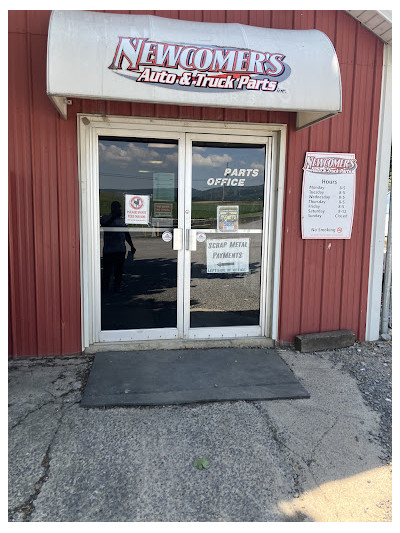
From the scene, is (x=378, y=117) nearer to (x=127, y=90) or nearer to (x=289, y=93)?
(x=289, y=93)

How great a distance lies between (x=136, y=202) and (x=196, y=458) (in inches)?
103

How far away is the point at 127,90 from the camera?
2955 mm

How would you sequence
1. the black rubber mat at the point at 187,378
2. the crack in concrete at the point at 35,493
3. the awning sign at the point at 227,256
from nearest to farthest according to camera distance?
the crack in concrete at the point at 35,493, the black rubber mat at the point at 187,378, the awning sign at the point at 227,256

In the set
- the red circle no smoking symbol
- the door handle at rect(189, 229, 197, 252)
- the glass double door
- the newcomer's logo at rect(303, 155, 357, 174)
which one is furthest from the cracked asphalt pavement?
the newcomer's logo at rect(303, 155, 357, 174)

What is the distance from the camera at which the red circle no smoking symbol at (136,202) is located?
13.1ft

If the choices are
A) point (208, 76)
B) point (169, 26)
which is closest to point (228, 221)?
point (208, 76)

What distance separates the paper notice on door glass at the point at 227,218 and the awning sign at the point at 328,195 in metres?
0.78

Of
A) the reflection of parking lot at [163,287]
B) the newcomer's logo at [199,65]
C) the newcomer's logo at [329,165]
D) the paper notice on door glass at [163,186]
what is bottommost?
the reflection of parking lot at [163,287]

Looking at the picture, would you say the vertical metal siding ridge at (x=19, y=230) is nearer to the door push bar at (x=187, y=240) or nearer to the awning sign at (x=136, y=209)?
the awning sign at (x=136, y=209)

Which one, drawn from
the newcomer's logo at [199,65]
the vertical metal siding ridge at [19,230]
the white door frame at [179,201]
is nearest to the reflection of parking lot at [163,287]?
the white door frame at [179,201]

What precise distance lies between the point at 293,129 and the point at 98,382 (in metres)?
3.39

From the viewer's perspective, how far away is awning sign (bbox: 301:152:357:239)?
4.16m

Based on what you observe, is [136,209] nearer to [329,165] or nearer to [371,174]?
[329,165]

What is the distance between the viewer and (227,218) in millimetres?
4199
